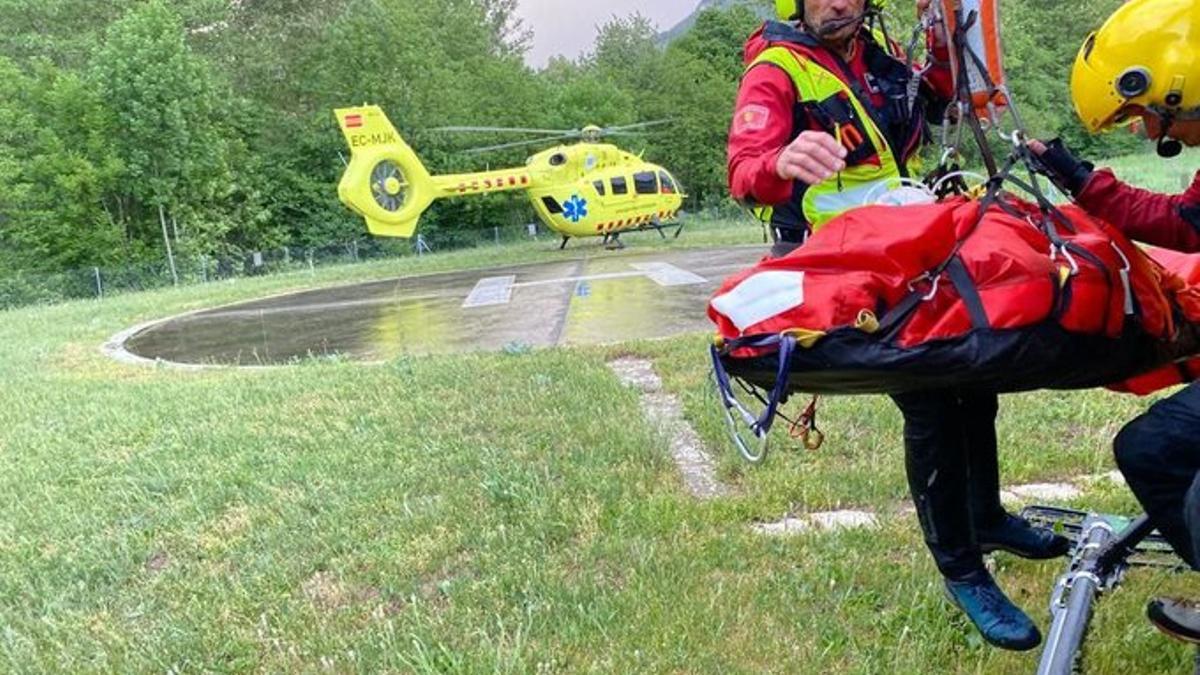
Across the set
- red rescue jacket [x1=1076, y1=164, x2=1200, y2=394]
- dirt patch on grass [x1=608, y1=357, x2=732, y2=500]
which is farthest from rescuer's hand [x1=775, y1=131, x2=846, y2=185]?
dirt patch on grass [x1=608, y1=357, x2=732, y2=500]

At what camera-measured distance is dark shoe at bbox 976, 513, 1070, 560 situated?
8.66 feet

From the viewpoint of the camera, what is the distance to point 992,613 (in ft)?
7.09

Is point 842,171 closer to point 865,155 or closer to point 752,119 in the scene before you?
point 865,155

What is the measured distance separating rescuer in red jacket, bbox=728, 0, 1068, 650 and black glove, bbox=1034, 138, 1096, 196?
365 millimetres

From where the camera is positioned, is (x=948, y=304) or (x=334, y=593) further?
(x=334, y=593)

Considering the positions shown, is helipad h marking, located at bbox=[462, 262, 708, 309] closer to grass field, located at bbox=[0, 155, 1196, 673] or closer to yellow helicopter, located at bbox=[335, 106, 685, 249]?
yellow helicopter, located at bbox=[335, 106, 685, 249]

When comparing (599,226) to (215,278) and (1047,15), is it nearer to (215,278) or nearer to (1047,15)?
(215,278)

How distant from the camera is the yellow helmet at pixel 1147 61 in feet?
5.44

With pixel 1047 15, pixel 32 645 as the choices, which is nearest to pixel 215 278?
pixel 32 645

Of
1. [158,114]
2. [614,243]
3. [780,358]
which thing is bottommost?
[614,243]

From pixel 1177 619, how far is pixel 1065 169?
101 cm

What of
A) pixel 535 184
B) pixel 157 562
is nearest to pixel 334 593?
pixel 157 562

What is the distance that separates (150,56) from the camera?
25297 mm

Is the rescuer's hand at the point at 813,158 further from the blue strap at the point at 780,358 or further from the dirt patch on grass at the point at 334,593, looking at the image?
the dirt patch on grass at the point at 334,593
